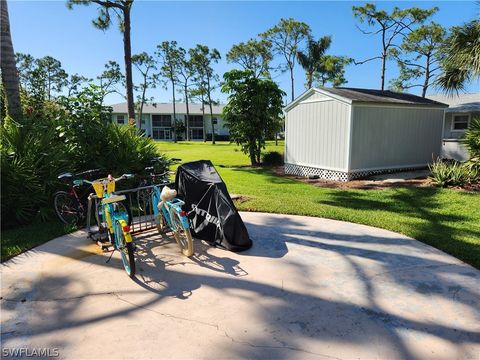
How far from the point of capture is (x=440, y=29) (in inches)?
1121

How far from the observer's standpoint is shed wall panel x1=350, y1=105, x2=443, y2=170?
38.0ft

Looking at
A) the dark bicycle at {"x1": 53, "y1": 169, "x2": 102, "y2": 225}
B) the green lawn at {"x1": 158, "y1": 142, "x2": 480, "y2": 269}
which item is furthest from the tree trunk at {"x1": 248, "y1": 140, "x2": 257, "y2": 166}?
the dark bicycle at {"x1": 53, "y1": 169, "x2": 102, "y2": 225}

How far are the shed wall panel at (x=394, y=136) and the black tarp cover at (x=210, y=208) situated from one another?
750cm

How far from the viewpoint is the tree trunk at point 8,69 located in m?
7.36

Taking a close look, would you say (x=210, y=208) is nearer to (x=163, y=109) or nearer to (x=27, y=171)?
(x=27, y=171)

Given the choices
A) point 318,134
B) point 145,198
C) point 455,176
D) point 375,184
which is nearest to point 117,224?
point 145,198

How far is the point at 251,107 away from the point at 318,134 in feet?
14.9

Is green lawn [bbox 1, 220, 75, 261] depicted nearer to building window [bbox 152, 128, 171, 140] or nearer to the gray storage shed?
the gray storage shed

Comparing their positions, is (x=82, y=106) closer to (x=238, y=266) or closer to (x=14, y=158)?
(x=14, y=158)

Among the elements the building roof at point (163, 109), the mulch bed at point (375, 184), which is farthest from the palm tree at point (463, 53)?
the building roof at point (163, 109)

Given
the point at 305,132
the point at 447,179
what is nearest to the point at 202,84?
the point at 305,132

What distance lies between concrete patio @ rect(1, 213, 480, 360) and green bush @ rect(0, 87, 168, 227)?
1679mm

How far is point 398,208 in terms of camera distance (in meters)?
7.69

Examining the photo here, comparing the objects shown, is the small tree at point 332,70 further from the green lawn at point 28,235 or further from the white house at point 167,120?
the green lawn at point 28,235
